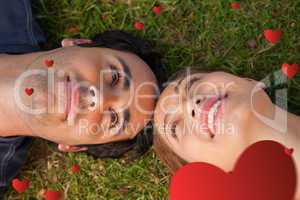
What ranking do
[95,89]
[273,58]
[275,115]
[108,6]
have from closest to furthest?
[275,115] < [95,89] < [273,58] < [108,6]

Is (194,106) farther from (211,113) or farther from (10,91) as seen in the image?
(10,91)

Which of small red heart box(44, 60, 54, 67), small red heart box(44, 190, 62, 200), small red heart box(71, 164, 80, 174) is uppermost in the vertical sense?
small red heart box(44, 60, 54, 67)

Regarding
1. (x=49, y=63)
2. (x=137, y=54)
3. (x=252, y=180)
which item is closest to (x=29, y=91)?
(x=49, y=63)

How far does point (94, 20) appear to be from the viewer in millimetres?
2053

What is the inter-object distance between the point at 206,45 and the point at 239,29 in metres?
0.17

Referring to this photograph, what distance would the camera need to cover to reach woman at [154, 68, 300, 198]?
4.34 ft

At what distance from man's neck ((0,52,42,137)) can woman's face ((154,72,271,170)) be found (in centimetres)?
59

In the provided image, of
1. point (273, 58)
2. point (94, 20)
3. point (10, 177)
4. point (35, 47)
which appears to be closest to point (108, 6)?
point (94, 20)

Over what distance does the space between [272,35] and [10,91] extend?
1.13 meters

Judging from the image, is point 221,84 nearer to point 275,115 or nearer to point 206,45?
point 275,115

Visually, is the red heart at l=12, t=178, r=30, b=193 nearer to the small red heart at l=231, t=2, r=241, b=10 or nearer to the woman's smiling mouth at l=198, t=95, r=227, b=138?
the woman's smiling mouth at l=198, t=95, r=227, b=138

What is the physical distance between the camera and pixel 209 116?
55.8 inches

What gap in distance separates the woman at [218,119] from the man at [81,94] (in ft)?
0.47

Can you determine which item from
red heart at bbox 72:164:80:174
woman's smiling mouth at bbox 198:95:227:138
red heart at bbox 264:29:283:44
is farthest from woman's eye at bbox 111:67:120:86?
red heart at bbox 264:29:283:44
